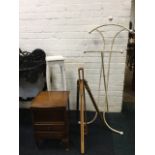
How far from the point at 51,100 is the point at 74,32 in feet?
3.36

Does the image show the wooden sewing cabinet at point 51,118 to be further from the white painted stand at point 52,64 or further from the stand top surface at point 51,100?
the white painted stand at point 52,64

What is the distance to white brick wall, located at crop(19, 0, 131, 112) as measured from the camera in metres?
2.65

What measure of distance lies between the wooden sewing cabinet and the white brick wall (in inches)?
31.2

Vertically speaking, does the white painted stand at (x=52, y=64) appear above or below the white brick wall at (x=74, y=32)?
below

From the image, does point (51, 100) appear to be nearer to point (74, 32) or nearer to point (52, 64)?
point (52, 64)

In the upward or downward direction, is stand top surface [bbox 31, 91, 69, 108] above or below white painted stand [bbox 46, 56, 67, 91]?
below

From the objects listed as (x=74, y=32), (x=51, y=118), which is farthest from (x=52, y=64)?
(x=51, y=118)

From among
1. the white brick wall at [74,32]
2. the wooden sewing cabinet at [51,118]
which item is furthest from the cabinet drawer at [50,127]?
the white brick wall at [74,32]

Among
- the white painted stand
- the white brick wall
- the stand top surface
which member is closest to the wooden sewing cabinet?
the stand top surface

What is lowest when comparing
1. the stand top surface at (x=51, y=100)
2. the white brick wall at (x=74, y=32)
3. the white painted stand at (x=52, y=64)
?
the stand top surface at (x=51, y=100)

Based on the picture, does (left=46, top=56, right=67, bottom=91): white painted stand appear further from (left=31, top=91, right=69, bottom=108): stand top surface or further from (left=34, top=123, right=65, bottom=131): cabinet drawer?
(left=34, top=123, right=65, bottom=131): cabinet drawer

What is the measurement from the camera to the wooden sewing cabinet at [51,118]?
2.13 meters
